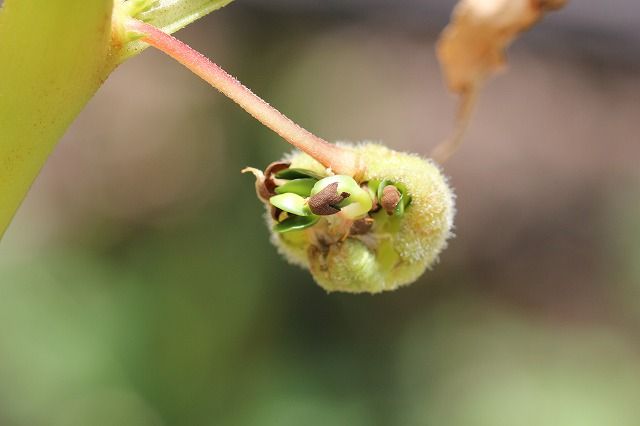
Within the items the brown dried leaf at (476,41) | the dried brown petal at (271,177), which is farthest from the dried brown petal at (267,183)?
the brown dried leaf at (476,41)

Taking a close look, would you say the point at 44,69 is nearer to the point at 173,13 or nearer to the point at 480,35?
the point at 173,13

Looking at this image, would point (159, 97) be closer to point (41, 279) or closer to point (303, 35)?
point (303, 35)

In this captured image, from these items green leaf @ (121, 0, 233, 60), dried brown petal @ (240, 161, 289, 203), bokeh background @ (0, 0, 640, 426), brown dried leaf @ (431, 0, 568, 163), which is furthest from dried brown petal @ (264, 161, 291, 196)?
bokeh background @ (0, 0, 640, 426)

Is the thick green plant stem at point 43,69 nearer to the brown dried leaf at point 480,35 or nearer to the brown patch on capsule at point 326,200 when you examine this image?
the brown patch on capsule at point 326,200

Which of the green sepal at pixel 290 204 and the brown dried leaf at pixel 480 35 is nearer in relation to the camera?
the green sepal at pixel 290 204

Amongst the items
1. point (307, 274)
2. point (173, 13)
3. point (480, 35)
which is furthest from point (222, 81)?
point (307, 274)
